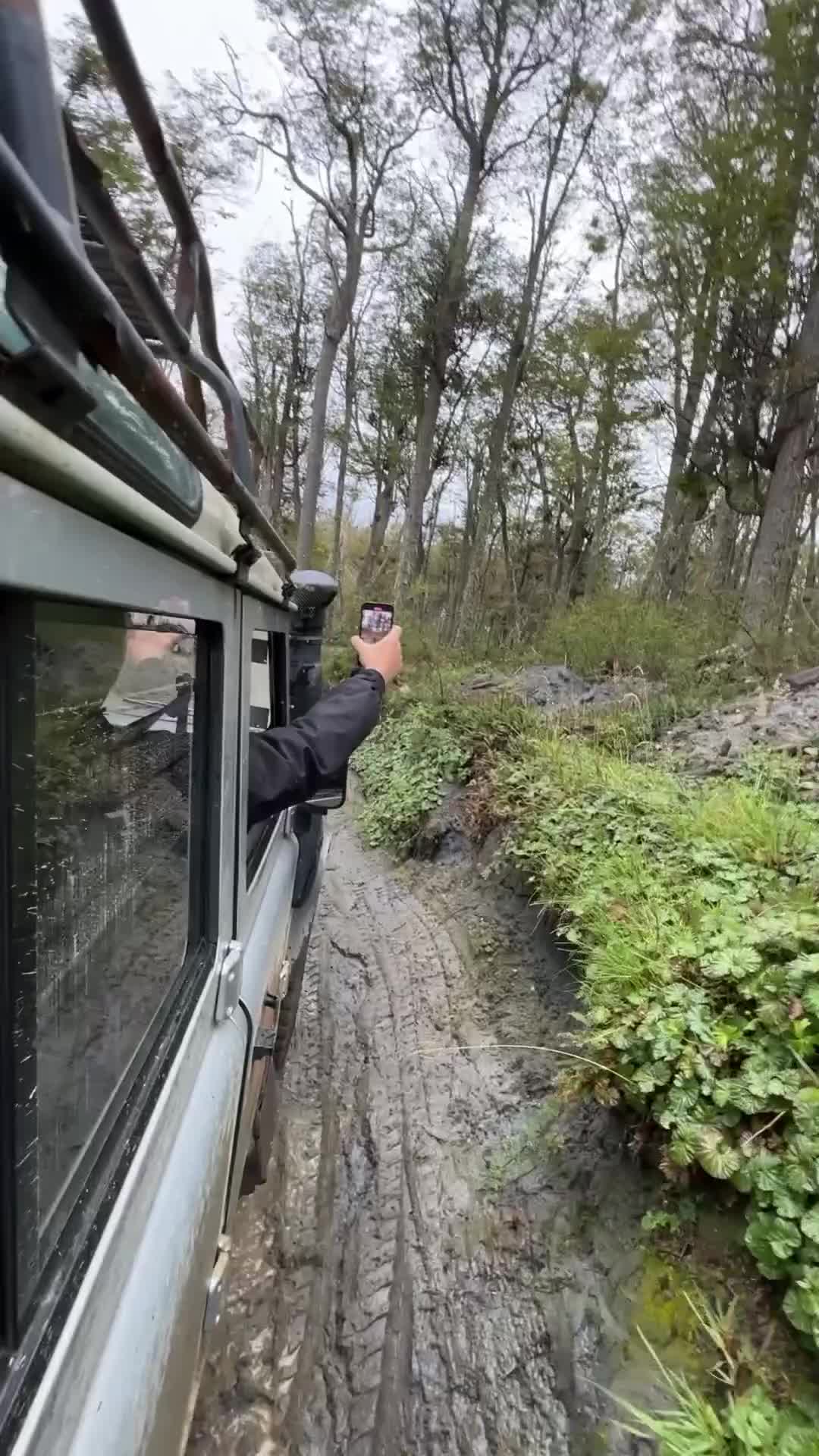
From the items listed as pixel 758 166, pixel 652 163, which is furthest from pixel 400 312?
pixel 758 166

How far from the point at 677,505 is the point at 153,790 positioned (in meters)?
14.0

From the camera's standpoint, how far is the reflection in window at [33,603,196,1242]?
767 mm

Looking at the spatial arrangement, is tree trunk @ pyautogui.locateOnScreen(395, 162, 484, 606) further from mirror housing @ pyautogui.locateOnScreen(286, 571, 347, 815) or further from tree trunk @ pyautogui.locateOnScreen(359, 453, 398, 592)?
mirror housing @ pyautogui.locateOnScreen(286, 571, 347, 815)

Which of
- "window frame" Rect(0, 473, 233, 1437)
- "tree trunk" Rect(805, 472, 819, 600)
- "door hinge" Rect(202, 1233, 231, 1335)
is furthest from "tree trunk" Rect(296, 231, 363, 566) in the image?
"door hinge" Rect(202, 1233, 231, 1335)

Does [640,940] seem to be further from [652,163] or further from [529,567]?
[529,567]

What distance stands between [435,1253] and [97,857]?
73.5 inches

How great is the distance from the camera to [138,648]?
106cm

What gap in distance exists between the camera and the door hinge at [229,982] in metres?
1.35

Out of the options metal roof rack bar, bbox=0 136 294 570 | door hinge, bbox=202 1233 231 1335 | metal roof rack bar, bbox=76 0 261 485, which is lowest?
door hinge, bbox=202 1233 231 1335

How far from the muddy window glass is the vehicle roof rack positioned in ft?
0.76

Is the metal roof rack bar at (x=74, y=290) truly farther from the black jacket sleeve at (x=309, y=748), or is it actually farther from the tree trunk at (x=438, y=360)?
the tree trunk at (x=438, y=360)

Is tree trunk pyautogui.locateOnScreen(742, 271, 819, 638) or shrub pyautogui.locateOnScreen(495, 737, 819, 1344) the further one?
tree trunk pyautogui.locateOnScreen(742, 271, 819, 638)

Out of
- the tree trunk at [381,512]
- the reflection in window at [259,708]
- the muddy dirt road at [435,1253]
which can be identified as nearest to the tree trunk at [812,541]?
the muddy dirt road at [435,1253]

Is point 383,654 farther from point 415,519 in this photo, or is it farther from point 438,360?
point 438,360
